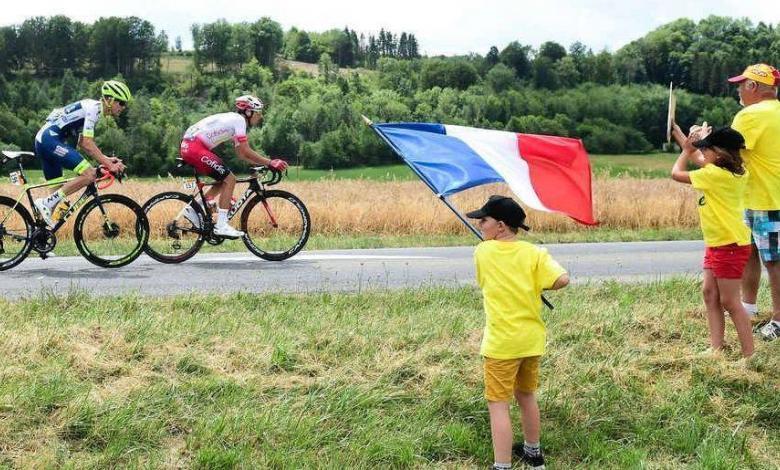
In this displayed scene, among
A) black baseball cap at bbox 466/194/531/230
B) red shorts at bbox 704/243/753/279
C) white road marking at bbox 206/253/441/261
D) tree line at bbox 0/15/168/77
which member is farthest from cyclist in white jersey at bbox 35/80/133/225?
tree line at bbox 0/15/168/77

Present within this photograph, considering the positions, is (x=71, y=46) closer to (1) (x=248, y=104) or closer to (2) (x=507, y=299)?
(1) (x=248, y=104)

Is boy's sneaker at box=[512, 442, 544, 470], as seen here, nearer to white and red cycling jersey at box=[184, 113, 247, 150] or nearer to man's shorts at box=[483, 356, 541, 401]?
man's shorts at box=[483, 356, 541, 401]

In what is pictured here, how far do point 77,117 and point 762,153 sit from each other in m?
7.25

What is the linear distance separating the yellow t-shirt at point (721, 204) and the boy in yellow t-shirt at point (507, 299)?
202 centimetres

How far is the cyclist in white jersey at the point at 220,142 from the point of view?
1061cm

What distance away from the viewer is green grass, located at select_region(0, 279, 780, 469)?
205 inches

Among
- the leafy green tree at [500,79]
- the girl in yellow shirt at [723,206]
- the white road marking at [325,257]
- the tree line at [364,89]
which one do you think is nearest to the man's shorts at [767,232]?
the girl in yellow shirt at [723,206]

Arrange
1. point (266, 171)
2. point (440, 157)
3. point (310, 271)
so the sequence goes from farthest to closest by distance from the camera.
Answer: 1. point (266, 171)
2. point (310, 271)
3. point (440, 157)

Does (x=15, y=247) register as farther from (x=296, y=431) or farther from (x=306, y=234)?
(x=296, y=431)

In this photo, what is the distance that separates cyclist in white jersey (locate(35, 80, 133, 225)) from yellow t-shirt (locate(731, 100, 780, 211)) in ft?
22.0

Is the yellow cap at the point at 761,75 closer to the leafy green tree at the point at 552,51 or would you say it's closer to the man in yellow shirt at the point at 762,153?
the man in yellow shirt at the point at 762,153

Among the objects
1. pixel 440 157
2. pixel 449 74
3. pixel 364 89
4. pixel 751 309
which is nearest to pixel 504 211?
pixel 440 157

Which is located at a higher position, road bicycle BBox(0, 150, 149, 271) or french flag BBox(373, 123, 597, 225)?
french flag BBox(373, 123, 597, 225)

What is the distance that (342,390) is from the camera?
5859 mm
